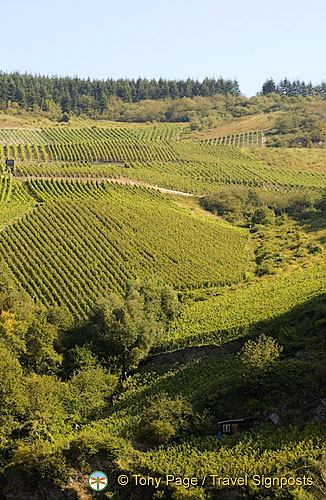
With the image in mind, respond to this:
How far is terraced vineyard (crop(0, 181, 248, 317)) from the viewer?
6538 cm

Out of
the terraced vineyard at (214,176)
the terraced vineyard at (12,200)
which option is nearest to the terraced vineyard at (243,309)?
the terraced vineyard at (12,200)

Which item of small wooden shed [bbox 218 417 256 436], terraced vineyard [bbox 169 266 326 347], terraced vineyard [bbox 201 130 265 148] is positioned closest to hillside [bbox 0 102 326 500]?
terraced vineyard [bbox 169 266 326 347]

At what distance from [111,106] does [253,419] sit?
172581mm

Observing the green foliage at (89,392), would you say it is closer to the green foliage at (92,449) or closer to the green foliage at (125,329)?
the green foliage at (125,329)


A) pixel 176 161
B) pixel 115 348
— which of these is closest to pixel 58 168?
pixel 176 161

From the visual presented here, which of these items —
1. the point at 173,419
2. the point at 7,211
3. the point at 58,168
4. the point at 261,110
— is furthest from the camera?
the point at 261,110

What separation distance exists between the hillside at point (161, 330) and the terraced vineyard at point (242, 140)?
2844 cm

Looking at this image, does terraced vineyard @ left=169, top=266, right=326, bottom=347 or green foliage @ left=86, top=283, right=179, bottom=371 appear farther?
terraced vineyard @ left=169, top=266, right=326, bottom=347

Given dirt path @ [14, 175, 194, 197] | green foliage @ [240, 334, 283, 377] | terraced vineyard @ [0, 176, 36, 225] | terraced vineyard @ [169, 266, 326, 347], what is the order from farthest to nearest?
dirt path @ [14, 175, 194, 197] < terraced vineyard @ [0, 176, 36, 225] < terraced vineyard @ [169, 266, 326, 347] < green foliage @ [240, 334, 283, 377]

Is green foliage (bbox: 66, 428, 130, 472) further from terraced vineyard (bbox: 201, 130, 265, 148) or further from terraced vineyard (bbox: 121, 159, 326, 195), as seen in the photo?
terraced vineyard (bbox: 201, 130, 265, 148)

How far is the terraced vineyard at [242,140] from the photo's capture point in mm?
148750

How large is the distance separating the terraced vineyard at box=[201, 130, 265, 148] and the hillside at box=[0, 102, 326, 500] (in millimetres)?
28440

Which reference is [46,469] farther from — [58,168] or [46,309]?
[58,168]

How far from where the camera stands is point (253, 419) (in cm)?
3728
